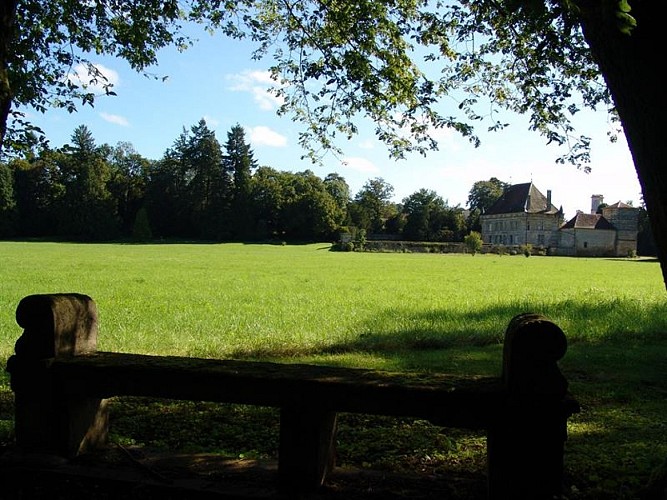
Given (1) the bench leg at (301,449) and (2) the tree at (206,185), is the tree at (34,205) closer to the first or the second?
(2) the tree at (206,185)

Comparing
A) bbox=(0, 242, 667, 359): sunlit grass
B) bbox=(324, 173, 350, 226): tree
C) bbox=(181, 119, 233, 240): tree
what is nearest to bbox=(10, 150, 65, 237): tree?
bbox=(181, 119, 233, 240): tree

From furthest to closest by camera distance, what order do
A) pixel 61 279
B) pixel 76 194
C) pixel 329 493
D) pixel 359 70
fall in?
pixel 76 194, pixel 61 279, pixel 359 70, pixel 329 493

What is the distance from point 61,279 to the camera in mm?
22344

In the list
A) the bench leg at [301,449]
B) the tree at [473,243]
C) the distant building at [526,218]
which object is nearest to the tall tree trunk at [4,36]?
the bench leg at [301,449]

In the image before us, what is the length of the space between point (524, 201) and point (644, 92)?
10041cm

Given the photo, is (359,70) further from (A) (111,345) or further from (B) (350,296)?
(B) (350,296)

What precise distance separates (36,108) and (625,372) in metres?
9.14

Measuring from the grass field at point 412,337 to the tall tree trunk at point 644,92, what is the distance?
1749 millimetres

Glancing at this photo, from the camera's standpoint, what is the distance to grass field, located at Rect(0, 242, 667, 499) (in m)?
4.32

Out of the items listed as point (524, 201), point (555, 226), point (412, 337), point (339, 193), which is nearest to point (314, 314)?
point (412, 337)

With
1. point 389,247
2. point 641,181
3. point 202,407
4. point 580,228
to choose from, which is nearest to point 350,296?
point 202,407

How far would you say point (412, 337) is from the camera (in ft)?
33.4

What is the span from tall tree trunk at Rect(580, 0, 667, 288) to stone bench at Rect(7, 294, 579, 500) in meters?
1.01

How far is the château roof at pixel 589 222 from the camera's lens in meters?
88.6
